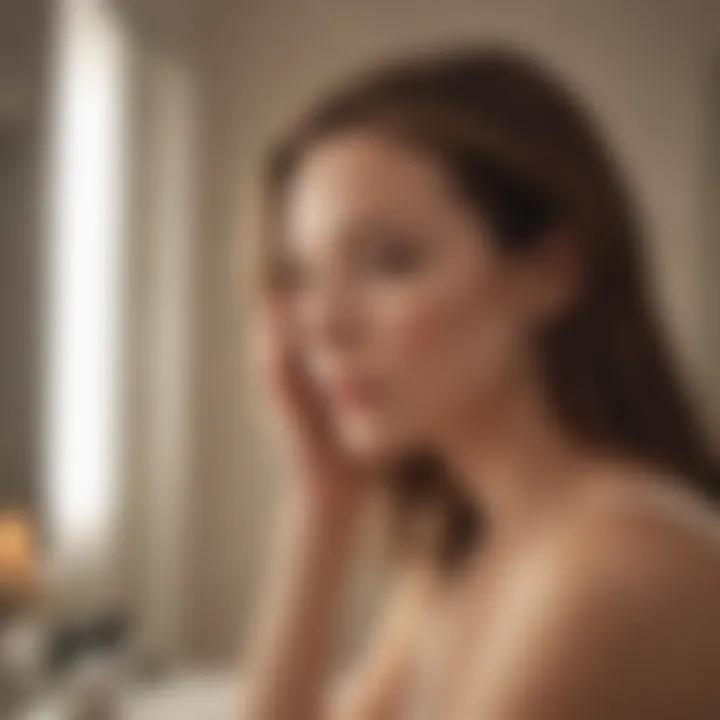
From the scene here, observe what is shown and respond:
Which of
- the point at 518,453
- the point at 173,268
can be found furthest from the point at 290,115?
the point at 518,453

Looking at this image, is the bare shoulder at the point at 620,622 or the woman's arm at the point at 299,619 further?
the woman's arm at the point at 299,619

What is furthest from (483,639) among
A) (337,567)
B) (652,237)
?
(652,237)

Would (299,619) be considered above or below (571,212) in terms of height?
below

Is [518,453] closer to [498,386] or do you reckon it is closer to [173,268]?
[498,386]

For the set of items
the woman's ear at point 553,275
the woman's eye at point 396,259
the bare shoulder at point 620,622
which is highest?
the woman's eye at point 396,259

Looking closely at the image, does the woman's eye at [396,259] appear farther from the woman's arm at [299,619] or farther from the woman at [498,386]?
the woman's arm at [299,619]

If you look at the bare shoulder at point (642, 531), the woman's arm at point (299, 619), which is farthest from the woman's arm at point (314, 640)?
the bare shoulder at point (642, 531)

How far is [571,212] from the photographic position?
49cm

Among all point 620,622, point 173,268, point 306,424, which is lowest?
point 620,622

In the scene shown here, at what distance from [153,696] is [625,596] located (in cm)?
26

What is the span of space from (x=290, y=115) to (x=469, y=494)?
0.22 metres

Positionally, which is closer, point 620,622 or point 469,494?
point 620,622

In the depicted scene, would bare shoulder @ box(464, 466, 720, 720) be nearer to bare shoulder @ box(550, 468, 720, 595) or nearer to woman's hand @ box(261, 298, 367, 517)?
bare shoulder @ box(550, 468, 720, 595)

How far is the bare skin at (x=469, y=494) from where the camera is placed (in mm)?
439
